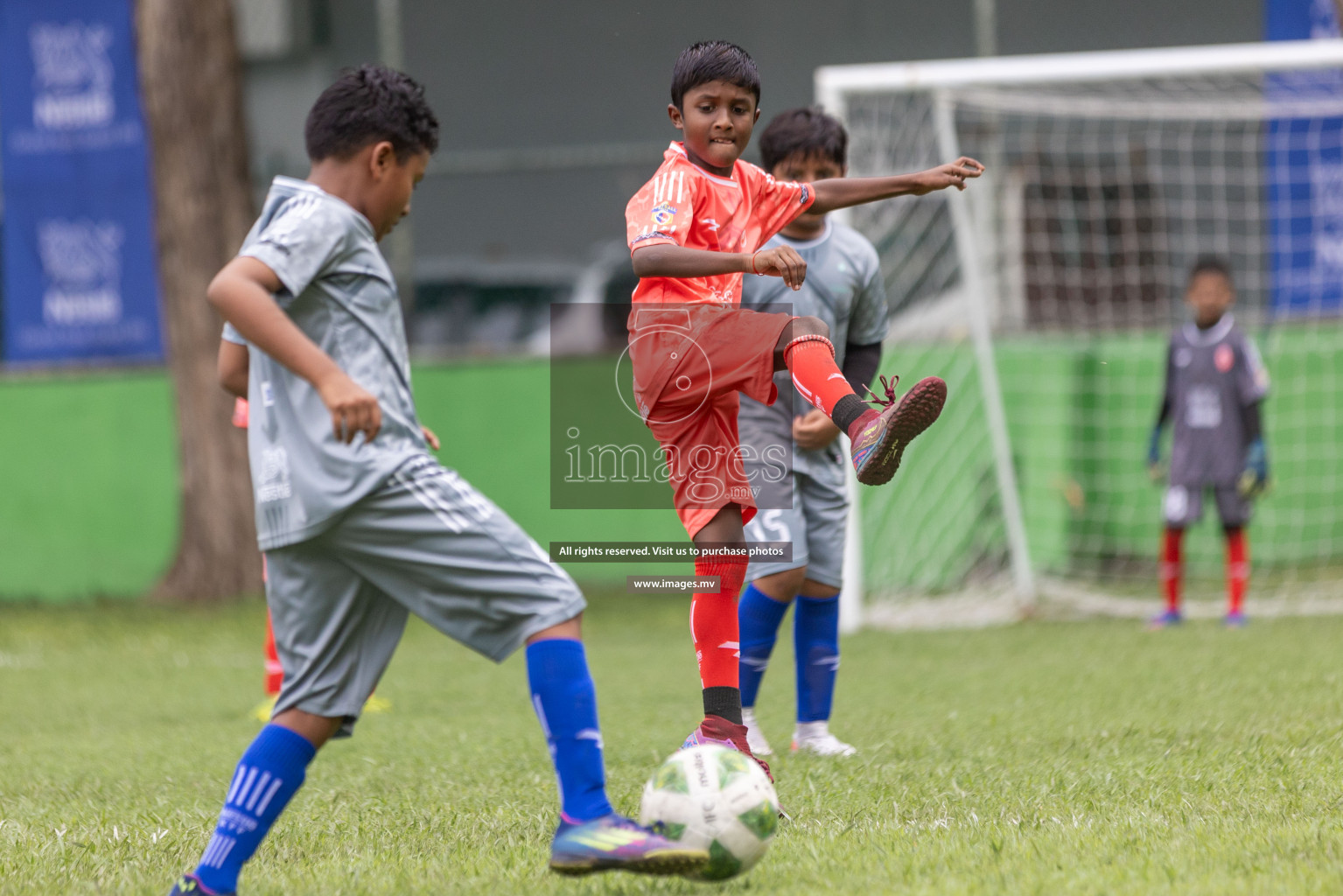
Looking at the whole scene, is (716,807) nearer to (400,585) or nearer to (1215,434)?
(400,585)

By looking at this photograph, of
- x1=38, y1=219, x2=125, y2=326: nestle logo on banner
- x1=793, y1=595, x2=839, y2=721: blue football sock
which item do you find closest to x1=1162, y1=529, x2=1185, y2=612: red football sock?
x1=793, y1=595, x2=839, y2=721: blue football sock

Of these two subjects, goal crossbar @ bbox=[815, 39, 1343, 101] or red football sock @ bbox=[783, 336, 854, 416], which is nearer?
red football sock @ bbox=[783, 336, 854, 416]

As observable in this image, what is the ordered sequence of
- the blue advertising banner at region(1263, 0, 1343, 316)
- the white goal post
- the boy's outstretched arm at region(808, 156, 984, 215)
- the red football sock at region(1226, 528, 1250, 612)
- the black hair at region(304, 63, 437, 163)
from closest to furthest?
1. the black hair at region(304, 63, 437, 163)
2. the boy's outstretched arm at region(808, 156, 984, 215)
3. the red football sock at region(1226, 528, 1250, 612)
4. the white goal post
5. the blue advertising banner at region(1263, 0, 1343, 316)

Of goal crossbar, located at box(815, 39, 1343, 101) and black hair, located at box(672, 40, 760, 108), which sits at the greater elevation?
goal crossbar, located at box(815, 39, 1343, 101)

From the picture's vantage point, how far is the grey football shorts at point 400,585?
104 inches

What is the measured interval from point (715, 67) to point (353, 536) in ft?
5.22

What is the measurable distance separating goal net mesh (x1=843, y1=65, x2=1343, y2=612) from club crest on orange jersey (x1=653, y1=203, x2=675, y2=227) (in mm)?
6146

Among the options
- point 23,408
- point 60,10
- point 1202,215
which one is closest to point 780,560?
point 1202,215

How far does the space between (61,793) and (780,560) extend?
227cm

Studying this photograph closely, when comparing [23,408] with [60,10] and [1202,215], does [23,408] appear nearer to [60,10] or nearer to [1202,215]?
[60,10]

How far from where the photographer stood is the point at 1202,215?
10.6m

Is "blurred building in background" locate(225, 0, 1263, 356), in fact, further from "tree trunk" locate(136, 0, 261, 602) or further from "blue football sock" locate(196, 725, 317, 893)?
"blue football sock" locate(196, 725, 317, 893)

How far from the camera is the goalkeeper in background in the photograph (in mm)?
8172

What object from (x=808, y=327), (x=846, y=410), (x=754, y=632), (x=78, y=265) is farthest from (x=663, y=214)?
(x=78, y=265)
